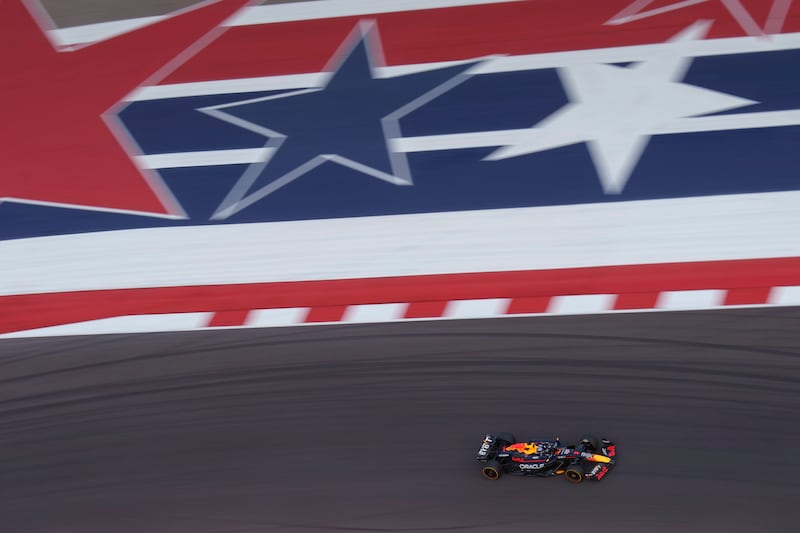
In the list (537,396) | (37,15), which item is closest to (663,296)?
(537,396)

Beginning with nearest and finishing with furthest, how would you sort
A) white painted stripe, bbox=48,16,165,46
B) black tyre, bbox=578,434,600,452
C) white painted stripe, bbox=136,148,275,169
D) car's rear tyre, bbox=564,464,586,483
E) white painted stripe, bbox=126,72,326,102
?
car's rear tyre, bbox=564,464,586,483 < black tyre, bbox=578,434,600,452 < white painted stripe, bbox=136,148,275,169 < white painted stripe, bbox=126,72,326,102 < white painted stripe, bbox=48,16,165,46

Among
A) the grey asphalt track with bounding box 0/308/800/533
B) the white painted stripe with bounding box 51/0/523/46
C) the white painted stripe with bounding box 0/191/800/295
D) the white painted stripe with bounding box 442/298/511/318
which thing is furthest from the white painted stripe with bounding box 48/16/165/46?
the white painted stripe with bounding box 442/298/511/318

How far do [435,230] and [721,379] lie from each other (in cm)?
181

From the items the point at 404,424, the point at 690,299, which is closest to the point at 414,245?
the point at 404,424

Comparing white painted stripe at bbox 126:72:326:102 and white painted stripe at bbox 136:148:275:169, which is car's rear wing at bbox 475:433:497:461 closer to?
white painted stripe at bbox 136:148:275:169

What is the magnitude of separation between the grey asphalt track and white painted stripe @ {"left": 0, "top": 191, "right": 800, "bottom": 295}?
44cm

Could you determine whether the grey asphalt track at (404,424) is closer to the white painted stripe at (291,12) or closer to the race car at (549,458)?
the race car at (549,458)

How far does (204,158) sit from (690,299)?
3.09 metres

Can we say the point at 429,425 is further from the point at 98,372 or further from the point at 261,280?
the point at 98,372

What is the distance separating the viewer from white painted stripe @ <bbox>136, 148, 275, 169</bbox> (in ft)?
18.1

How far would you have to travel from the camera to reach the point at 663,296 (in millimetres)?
4598

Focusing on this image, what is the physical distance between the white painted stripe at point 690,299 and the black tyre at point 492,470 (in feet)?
4.34

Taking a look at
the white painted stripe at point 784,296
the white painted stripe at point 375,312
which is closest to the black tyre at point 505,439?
the white painted stripe at point 375,312

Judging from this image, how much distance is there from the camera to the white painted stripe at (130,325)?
491 cm
